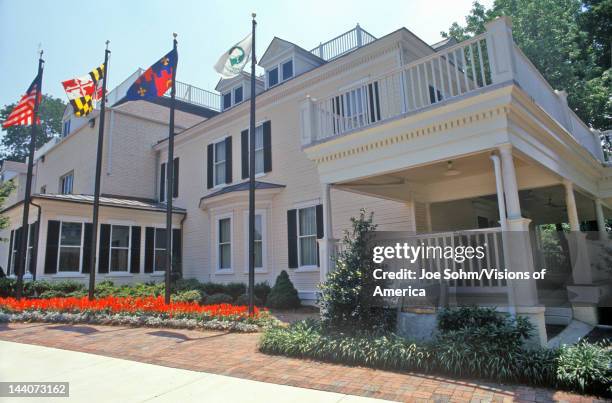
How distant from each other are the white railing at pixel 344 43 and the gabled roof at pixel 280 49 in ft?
2.46

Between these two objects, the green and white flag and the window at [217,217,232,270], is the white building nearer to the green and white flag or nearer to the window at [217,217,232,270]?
the window at [217,217,232,270]

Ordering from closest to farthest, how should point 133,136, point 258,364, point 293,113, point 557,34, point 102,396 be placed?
point 102,396 < point 258,364 < point 293,113 < point 557,34 < point 133,136

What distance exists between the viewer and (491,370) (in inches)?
186

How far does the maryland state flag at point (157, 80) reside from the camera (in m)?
11.3

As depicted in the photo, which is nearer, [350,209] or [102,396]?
[102,396]

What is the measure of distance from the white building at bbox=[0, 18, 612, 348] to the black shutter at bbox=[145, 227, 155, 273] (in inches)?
2.4

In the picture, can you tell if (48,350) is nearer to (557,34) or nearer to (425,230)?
(425,230)

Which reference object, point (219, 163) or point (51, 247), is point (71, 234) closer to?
point (51, 247)

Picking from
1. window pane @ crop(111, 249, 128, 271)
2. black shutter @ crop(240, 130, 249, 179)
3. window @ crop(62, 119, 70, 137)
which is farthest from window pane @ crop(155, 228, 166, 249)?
window @ crop(62, 119, 70, 137)

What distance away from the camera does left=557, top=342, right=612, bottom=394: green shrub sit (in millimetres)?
4137

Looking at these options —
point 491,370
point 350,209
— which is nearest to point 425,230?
point 350,209

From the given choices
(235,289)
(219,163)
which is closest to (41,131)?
(219,163)

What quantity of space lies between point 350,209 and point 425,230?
99.2 inches

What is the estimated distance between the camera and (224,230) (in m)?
15.8
